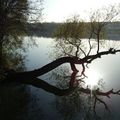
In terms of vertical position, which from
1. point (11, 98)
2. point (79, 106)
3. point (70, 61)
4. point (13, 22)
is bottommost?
point (79, 106)

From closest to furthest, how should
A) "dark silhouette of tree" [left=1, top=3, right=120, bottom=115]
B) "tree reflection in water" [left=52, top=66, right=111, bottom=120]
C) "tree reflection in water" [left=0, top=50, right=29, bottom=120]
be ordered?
"tree reflection in water" [left=0, top=50, right=29, bottom=120], "tree reflection in water" [left=52, top=66, right=111, bottom=120], "dark silhouette of tree" [left=1, top=3, right=120, bottom=115]

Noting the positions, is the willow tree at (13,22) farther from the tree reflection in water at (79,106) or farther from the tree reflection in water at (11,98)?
the tree reflection in water at (79,106)

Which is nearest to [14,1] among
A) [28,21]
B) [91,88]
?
[28,21]

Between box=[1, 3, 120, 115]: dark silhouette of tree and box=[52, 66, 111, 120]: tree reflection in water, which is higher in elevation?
box=[1, 3, 120, 115]: dark silhouette of tree

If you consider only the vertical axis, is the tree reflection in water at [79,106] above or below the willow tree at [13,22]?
below

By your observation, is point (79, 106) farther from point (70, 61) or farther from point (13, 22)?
point (13, 22)

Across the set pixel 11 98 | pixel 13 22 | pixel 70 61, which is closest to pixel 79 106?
pixel 11 98

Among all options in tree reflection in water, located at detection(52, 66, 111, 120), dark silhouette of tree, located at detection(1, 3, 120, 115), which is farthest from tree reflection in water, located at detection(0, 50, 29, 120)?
tree reflection in water, located at detection(52, 66, 111, 120)

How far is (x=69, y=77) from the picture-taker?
923 inches

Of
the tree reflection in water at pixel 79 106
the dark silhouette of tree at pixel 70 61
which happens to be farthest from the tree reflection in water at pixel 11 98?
the tree reflection in water at pixel 79 106

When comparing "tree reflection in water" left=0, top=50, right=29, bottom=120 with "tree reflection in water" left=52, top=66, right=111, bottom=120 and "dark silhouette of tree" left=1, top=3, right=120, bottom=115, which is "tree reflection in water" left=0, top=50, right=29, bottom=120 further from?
"tree reflection in water" left=52, top=66, right=111, bottom=120

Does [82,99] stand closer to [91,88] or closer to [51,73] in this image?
[91,88]

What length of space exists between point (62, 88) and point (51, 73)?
5066 mm

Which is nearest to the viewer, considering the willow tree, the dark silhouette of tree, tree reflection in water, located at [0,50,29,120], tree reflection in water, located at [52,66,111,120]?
tree reflection in water, located at [0,50,29,120]
